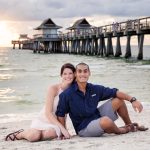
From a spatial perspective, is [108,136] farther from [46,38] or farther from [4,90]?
[46,38]

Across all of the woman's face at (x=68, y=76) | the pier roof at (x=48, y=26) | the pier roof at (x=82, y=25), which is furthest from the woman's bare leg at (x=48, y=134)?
the pier roof at (x=82, y=25)

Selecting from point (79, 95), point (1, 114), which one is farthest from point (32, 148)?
point (1, 114)

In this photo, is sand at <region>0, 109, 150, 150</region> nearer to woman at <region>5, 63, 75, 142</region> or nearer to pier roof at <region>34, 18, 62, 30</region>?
woman at <region>5, 63, 75, 142</region>

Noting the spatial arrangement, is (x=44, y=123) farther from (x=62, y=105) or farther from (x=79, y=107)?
(x=79, y=107)

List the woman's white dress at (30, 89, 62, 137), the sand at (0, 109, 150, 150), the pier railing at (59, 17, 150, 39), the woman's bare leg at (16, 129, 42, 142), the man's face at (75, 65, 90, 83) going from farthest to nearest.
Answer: the pier railing at (59, 17, 150, 39)
the woman's bare leg at (16, 129, 42, 142)
the woman's white dress at (30, 89, 62, 137)
the man's face at (75, 65, 90, 83)
the sand at (0, 109, 150, 150)

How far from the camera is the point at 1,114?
9.95 meters

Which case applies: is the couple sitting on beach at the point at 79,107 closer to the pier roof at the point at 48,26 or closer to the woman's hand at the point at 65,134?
the woman's hand at the point at 65,134

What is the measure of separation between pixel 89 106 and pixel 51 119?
1.54ft

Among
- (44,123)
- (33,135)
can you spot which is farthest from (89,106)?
(33,135)

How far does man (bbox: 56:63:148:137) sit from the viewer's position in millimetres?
5488

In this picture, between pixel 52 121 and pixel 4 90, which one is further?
pixel 4 90

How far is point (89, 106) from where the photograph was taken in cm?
559

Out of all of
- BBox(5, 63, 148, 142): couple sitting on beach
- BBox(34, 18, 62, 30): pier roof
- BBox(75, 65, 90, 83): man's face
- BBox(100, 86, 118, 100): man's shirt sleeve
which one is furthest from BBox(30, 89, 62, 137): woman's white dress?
BBox(34, 18, 62, 30): pier roof

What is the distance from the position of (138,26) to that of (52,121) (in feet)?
96.1
